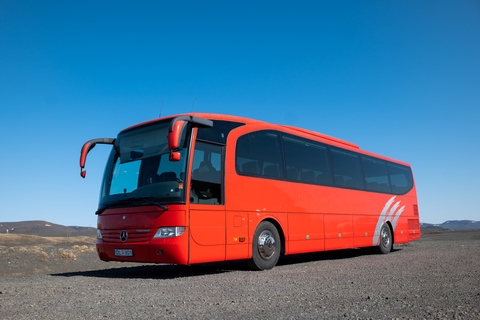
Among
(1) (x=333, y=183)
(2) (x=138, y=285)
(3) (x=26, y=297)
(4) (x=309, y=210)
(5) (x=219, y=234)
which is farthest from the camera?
(1) (x=333, y=183)

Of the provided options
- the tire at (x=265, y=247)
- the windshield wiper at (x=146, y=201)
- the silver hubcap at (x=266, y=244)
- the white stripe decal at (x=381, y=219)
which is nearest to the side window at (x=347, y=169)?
the white stripe decal at (x=381, y=219)

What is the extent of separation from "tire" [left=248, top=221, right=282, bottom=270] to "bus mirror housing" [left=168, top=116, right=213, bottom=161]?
2837 millimetres

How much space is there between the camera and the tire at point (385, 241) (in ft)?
50.6

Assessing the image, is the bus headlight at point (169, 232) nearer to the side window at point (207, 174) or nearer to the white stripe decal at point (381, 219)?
the side window at point (207, 174)

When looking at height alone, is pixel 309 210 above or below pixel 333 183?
below

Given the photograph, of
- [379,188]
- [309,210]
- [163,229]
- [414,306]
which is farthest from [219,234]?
[379,188]

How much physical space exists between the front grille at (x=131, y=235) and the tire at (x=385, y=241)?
10.1 metres

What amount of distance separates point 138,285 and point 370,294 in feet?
12.8

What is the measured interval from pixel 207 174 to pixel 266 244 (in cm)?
242

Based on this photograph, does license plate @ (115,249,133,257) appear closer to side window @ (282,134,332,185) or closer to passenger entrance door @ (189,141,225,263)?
passenger entrance door @ (189,141,225,263)

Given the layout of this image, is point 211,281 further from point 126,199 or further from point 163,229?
point 126,199

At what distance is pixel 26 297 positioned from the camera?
6.07m

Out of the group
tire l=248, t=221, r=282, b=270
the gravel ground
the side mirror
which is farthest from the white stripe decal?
the side mirror

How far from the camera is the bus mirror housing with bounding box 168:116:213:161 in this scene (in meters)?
7.36
